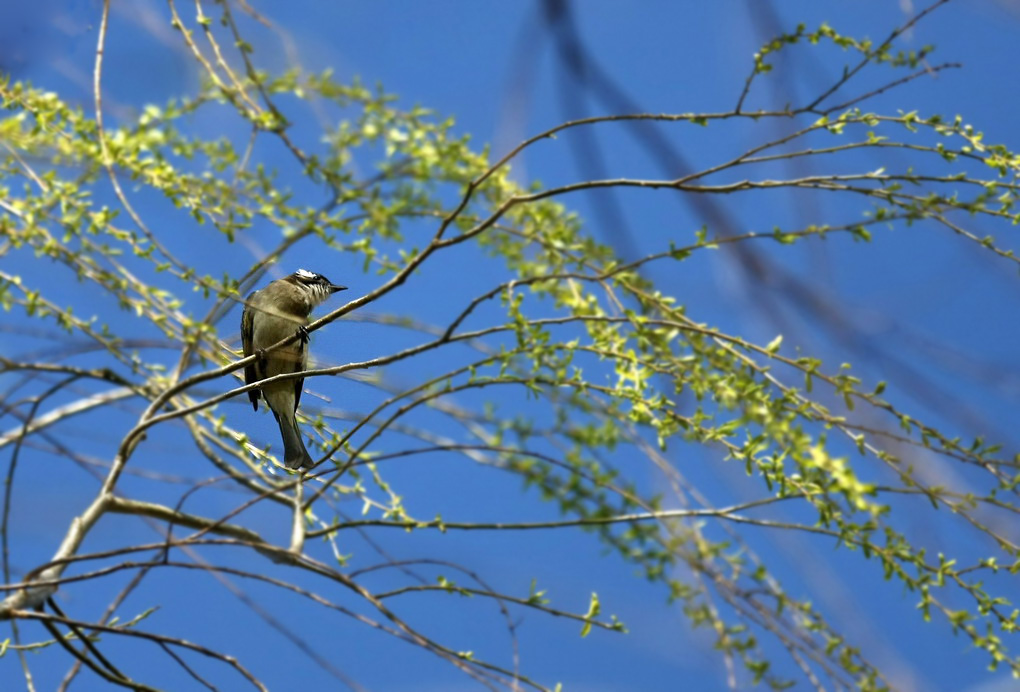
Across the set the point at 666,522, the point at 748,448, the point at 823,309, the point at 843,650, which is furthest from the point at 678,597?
the point at 823,309

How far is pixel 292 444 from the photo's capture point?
65 centimetres

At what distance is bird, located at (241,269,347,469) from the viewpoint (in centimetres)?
66

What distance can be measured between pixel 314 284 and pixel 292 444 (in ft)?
0.48

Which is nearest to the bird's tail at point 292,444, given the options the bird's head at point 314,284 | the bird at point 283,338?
the bird at point 283,338

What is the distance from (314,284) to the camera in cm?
75

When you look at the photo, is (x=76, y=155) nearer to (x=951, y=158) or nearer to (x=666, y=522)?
(x=666, y=522)

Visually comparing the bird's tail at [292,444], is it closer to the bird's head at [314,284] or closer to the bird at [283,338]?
the bird at [283,338]

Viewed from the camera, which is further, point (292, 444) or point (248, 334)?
point (248, 334)

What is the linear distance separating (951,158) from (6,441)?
1.47 m

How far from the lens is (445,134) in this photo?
1957 mm

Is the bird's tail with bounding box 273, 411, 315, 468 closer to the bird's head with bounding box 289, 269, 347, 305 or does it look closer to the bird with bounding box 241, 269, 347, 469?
the bird with bounding box 241, 269, 347, 469

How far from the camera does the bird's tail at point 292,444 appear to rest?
2.07 feet

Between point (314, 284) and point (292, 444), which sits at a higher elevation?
point (314, 284)

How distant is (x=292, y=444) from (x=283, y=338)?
0.10 meters
